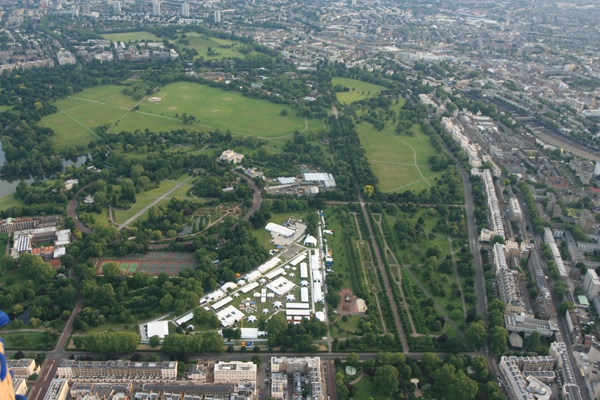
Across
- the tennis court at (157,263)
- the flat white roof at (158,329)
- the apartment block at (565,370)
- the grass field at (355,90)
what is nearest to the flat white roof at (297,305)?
the flat white roof at (158,329)

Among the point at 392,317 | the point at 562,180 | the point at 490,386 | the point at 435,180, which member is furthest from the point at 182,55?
the point at 490,386

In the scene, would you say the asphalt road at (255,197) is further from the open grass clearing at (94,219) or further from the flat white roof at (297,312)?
the flat white roof at (297,312)

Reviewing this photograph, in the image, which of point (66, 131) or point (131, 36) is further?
point (131, 36)

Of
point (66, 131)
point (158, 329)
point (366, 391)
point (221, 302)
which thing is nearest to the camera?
Result: point (366, 391)

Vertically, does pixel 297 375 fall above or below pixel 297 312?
above

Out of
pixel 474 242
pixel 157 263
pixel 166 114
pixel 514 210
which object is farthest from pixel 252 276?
pixel 166 114

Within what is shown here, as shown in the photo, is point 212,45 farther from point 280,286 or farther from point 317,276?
point 280,286

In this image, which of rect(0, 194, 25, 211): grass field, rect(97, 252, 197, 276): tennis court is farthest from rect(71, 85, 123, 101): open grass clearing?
rect(97, 252, 197, 276): tennis court

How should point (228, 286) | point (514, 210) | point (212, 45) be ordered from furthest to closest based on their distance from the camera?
point (212, 45), point (514, 210), point (228, 286)
